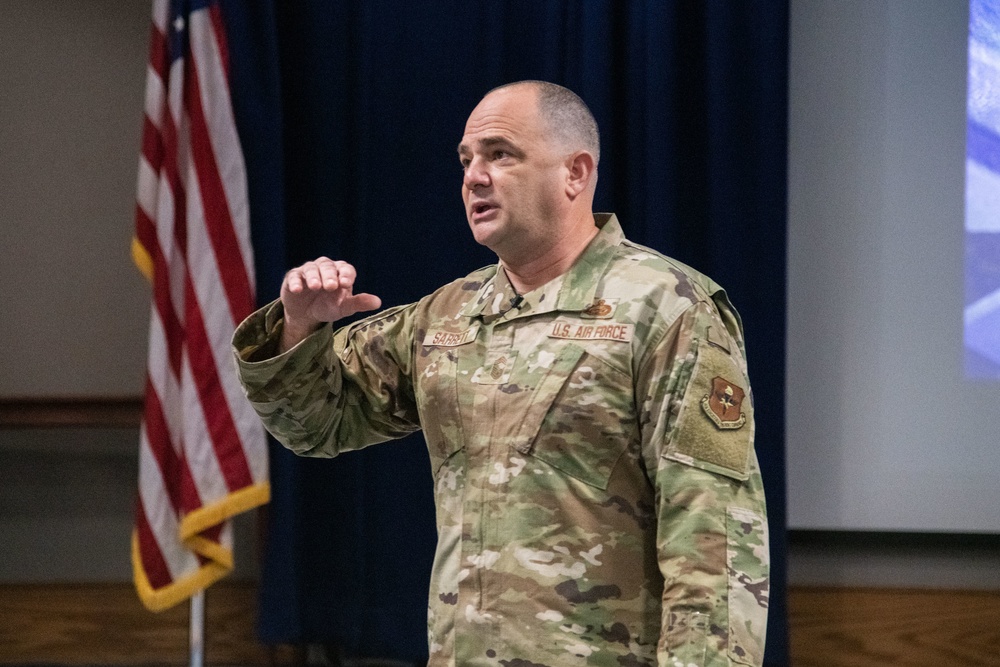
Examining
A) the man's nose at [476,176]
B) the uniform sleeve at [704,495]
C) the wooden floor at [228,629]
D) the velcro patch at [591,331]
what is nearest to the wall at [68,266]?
the wooden floor at [228,629]

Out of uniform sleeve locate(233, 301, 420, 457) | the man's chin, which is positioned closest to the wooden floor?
uniform sleeve locate(233, 301, 420, 457)

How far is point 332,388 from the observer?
5.83 feet

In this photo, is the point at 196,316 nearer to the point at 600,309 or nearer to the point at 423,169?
the point at 423,169

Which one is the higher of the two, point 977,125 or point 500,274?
point 977,125

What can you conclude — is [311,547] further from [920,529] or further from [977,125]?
[977,125]

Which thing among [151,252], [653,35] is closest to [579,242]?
[653,35]

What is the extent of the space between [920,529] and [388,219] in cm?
163

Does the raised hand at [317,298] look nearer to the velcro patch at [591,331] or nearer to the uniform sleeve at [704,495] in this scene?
the velcro patch at [591,331]

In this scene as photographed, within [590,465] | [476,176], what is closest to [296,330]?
[476,176]

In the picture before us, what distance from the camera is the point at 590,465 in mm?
1589

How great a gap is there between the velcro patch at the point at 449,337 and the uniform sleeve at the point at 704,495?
286mm

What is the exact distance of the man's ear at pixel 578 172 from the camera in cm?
177

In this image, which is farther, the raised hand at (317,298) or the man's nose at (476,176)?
the man's nose at (476,176)

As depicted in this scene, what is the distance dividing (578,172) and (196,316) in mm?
1545
